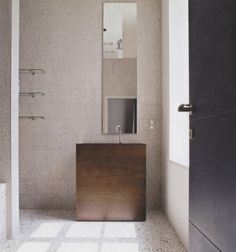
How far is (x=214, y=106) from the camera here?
1.05 meters

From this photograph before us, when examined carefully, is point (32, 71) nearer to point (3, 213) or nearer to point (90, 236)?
point (3, 213)

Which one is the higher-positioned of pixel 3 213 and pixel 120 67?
pixel 120 67

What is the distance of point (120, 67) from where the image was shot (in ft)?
12.4

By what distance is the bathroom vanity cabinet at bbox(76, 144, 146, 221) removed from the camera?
323 centimetres

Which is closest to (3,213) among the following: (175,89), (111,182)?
(111,182)

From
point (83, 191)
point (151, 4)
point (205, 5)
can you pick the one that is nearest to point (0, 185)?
point (83, 191)

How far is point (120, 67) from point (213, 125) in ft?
9.30

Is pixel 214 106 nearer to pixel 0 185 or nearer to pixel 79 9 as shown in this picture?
pixel 0 185

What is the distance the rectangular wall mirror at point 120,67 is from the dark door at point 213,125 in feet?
7.88

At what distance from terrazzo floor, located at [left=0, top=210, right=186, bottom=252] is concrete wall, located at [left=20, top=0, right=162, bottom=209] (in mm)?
541

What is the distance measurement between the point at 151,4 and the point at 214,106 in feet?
10.2

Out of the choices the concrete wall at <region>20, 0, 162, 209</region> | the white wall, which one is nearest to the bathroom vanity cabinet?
the white wall

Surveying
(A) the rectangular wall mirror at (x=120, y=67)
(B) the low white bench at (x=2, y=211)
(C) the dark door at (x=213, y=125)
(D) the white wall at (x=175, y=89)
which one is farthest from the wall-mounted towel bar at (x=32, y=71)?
(C) the dark door at (x=213, y=125)

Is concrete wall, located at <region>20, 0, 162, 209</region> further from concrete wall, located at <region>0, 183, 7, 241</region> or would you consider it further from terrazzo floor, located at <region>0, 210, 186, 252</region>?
concrete wall, located at <region>0, 183, 7, 241</region>
